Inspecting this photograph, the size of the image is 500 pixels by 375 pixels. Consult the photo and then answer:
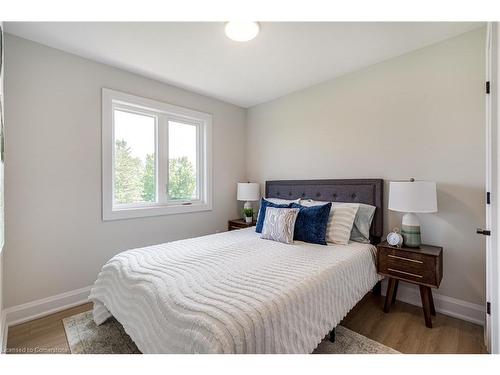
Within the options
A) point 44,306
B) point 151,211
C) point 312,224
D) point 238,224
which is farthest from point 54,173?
point 312,224

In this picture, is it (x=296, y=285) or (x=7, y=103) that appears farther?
(x=7, y=103)

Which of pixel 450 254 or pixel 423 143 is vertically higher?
pixel 423 143

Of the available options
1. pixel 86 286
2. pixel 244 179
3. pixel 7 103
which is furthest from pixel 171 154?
pixel 86 286

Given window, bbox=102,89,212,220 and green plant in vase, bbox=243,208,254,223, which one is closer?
window, bbox=102,89,212,220

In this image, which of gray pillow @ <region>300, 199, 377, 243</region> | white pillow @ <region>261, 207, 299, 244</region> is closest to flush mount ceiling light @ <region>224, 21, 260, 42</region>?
Result: white pillow @ <region>261, 207, 299, 244</region>

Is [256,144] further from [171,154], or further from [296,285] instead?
[296,285]

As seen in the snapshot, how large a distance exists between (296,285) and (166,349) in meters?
0.73

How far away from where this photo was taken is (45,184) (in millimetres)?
2123

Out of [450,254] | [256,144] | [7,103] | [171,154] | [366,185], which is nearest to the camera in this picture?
[7,103]

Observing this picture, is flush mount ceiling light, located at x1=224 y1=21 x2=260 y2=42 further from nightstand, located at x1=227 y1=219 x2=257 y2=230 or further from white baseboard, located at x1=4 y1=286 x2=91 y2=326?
white baseboard, located at x1=4 y1=286 x2=91 y2=326

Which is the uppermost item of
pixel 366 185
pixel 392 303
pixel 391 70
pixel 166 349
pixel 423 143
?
pixel 391 70

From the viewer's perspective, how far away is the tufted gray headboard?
2.44 m

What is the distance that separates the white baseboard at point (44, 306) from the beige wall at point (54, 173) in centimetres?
5

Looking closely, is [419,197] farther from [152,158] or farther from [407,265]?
[152,158]
